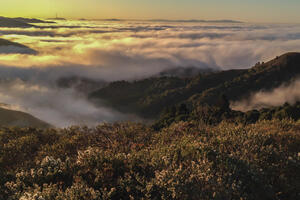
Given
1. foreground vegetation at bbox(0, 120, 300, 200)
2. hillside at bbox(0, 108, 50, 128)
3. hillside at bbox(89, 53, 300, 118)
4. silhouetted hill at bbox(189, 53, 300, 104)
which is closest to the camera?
foreground vegetation at bbox(0, 120, 300, 200)

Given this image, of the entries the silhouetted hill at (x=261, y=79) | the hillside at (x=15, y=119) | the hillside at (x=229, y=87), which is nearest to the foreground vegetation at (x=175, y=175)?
the hillside at (x=15, y=119)

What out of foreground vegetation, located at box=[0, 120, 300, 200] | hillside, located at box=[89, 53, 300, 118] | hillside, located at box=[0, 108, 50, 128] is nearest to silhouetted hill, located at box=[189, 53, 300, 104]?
hillside, located at box=[89, 53, 300, 118]

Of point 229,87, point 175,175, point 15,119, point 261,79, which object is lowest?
point 15,119

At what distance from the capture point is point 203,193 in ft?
16.2

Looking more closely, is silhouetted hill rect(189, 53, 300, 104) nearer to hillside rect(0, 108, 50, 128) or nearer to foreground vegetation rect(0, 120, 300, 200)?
hillside rect(0, 108, 50, 128)

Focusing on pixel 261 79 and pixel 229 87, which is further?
pixel 261 79

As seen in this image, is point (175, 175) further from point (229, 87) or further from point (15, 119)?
point (229, 87)

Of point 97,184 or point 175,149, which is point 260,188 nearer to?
point 175,149

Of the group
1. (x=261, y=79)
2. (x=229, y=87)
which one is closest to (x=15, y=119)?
(x=229, y=87)

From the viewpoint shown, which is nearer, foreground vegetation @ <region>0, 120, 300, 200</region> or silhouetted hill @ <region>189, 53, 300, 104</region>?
foreground vegetation @ <region>0, 120, 300, 200</region>

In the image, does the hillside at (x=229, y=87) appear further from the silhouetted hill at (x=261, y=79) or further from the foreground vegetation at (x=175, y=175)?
the foreground vegetation at (x=175, y=175)

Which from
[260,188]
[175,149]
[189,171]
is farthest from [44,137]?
[260,188]

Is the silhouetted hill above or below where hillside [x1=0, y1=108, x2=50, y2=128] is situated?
above

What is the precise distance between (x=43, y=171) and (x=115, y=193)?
2.51 m
